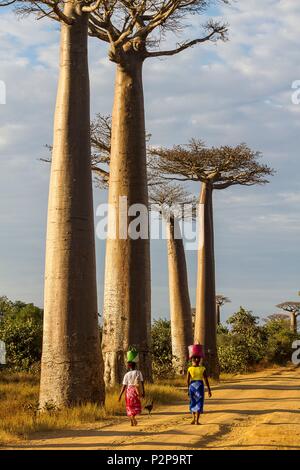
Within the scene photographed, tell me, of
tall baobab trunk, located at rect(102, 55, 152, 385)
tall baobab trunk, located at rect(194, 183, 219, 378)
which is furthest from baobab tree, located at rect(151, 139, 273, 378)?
tall baobab trunk, located at rect(102, 55, 152, 385)

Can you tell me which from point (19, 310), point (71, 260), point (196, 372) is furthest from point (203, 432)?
point (19, 310)

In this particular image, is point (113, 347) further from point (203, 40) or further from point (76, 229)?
point (203, 40)

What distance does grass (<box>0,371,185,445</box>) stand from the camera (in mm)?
9391

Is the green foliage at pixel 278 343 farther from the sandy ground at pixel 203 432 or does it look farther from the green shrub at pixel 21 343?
the sandy ground at pixel 203 432

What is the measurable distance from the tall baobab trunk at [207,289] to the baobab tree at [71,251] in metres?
10.5

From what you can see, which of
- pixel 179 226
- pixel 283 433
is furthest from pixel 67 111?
pixel 179 226

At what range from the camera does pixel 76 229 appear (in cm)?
1142

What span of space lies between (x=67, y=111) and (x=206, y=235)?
11.5 m

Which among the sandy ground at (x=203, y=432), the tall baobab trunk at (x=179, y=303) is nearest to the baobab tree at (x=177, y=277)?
the tall baobab trunk at (x=179, y=303)

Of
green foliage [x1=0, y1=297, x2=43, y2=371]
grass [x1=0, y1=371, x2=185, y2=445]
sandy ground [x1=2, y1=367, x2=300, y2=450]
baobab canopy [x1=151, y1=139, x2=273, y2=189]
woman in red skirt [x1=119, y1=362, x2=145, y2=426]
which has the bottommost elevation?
sandy ground [x1=2, y1=367, x2=300, y2=450]

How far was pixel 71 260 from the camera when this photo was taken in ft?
37.2

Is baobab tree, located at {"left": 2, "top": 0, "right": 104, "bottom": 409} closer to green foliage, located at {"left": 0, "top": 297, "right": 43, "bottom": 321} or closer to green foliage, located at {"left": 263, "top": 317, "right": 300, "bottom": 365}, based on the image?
green foliage, located at {"left": 0, "top": 297, "right": 43, "bottom": 321}

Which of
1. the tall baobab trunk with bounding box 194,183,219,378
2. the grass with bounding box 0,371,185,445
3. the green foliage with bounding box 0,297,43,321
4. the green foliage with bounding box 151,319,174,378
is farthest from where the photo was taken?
the green foliage with bounding box 0,297,43,321

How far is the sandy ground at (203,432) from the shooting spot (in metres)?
7.99
